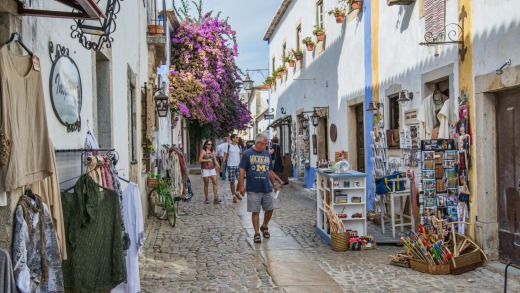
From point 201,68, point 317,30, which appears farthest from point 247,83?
point 317,30

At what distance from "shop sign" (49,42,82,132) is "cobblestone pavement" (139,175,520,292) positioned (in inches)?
82.3

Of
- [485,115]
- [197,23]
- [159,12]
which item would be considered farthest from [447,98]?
[197,23]

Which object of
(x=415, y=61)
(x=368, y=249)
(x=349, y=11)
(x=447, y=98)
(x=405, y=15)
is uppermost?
(x=349, y=11)

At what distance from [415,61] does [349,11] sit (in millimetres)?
4016

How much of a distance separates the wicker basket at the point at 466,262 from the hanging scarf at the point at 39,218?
4689 millimetres

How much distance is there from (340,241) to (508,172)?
243 cm

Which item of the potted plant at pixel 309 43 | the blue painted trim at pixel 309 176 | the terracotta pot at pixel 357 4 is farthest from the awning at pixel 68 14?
the potted plant at pixel 309 43

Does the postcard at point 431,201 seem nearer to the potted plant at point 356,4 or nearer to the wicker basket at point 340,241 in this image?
the wicker basket at point 340,241

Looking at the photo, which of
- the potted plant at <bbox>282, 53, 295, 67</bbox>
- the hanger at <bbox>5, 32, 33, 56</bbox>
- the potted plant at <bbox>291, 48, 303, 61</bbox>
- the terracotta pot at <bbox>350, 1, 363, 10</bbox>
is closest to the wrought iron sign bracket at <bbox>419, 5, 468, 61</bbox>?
the terracotta pot at <bbox>350, 1, 363, 10</bbox>

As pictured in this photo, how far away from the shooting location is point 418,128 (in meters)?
8.63

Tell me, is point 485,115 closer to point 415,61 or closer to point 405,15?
point 415,61

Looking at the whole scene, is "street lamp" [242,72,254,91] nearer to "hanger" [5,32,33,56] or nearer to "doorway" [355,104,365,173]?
"doorway" [355,104,365,173]

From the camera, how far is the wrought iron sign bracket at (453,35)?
705cm

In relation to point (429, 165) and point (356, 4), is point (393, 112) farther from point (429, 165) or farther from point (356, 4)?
point (429, 165)
